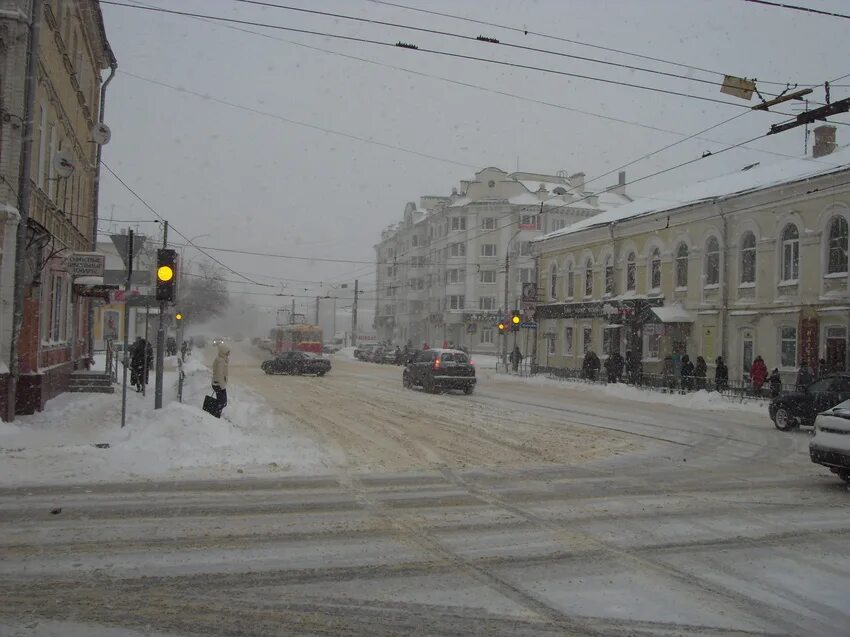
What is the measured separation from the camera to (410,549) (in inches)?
262

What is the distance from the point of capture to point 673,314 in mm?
32969

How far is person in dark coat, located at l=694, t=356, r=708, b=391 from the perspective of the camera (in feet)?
96.0

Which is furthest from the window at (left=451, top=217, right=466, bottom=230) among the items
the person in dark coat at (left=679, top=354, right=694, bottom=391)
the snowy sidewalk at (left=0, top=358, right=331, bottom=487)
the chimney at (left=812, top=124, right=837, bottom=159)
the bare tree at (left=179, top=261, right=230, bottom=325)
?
the snowy sidewalk at (left=0, top=358, right=331, bottom=487)

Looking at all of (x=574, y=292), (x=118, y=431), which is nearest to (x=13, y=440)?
(x=118, y=431)

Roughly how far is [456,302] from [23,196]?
186 feet

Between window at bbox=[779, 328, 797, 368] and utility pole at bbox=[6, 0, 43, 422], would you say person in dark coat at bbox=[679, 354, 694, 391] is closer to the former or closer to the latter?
window at bbox=[779, 328, 797, 368]

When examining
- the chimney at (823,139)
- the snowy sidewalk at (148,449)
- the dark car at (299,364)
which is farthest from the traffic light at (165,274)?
the chimney at (823,139)

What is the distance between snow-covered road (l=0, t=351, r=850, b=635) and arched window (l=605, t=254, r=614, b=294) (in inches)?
1066

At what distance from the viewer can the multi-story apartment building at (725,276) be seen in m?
26.1

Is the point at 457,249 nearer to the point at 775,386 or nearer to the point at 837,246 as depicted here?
the point at 837,246

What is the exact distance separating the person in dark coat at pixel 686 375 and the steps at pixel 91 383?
68.6ft

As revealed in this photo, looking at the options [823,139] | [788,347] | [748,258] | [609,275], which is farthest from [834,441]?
[609,275]

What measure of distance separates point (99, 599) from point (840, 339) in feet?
85.5

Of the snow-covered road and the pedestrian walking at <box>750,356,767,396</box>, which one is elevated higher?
the pedestrian walking at <box>750,356,767,396</box>
